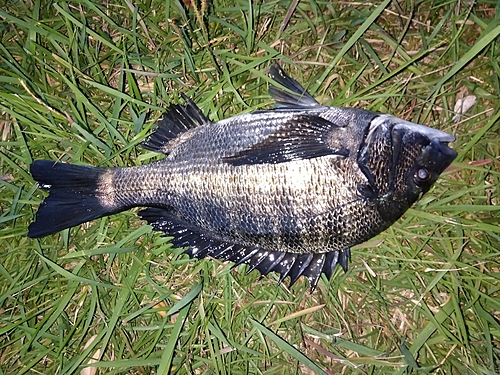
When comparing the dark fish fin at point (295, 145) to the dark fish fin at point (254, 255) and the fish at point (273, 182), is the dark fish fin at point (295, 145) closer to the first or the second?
the fish at point (273, 182)

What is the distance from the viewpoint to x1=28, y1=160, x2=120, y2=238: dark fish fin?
2.36 meters

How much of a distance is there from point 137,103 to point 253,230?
1.11 meters

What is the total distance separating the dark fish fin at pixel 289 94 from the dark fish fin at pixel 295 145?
0.25m

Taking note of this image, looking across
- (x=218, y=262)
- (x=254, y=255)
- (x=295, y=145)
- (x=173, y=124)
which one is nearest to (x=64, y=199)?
(x=173, y=124)

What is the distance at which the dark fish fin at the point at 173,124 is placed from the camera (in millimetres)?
2395

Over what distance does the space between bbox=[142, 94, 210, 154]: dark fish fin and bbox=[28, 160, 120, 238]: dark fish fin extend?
1.16 ft

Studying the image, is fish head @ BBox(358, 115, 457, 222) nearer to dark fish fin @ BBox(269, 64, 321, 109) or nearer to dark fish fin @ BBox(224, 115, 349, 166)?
dark fish fin @ BBox(224, 115, 349, 166)

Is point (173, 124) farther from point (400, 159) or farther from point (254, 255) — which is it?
point (400, 159)

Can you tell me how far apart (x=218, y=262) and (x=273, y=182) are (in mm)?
783

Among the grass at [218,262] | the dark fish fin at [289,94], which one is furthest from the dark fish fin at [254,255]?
the dark fish fin at [289,94]

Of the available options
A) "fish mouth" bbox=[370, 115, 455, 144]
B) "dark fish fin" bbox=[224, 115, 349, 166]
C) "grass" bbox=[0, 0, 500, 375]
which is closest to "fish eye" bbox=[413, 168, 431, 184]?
"fish mouth" bbox=[370, 115, 455, 144]

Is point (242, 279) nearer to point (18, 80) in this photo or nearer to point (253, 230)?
point (253, 230)

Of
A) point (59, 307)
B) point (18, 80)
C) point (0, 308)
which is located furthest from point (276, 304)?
point (18, 80)

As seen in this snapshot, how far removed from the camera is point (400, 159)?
2027 millimetres
